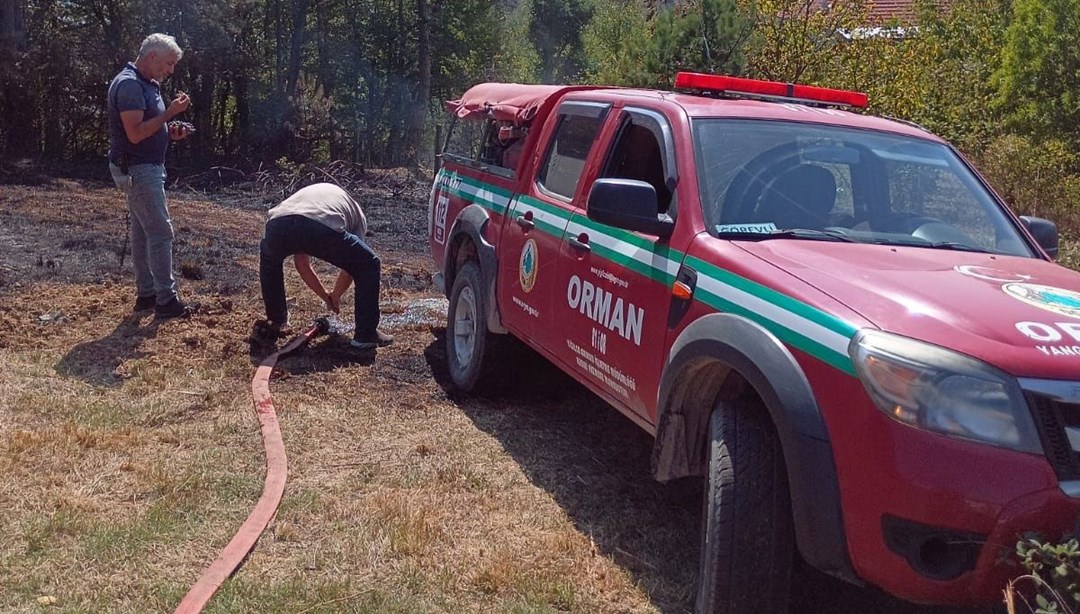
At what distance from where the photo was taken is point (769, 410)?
3035 mm

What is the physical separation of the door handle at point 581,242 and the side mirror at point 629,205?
59 centimetres

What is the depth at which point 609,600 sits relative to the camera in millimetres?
3639

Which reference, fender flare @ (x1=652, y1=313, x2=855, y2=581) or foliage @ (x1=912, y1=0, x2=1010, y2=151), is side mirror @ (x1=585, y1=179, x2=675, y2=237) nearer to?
fender flare @ (x1=652, y1=313, x2=855, y2=581)

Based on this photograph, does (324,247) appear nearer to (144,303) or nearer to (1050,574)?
(144,303)

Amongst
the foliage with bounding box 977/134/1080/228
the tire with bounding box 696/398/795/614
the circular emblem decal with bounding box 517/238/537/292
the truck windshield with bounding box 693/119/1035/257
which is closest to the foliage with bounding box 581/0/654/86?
the foliage with bounding box 977/134/1080/228

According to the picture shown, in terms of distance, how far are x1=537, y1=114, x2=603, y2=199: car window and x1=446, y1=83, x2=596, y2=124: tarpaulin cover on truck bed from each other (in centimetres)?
33

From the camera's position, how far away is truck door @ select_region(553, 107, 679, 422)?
384 cm

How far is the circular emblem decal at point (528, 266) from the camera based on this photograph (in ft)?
16.3

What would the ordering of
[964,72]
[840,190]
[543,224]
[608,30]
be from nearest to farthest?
[840,190], [543,224], [964,72], [608,30]

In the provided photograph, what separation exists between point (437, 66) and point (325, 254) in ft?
80.2

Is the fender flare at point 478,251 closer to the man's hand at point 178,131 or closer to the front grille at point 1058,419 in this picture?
the man's hand at point 178,131

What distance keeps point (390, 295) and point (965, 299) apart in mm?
6067

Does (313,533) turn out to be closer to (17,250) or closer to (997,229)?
(997,229)

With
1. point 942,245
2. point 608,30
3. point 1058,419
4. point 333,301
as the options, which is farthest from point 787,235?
point 608,30
